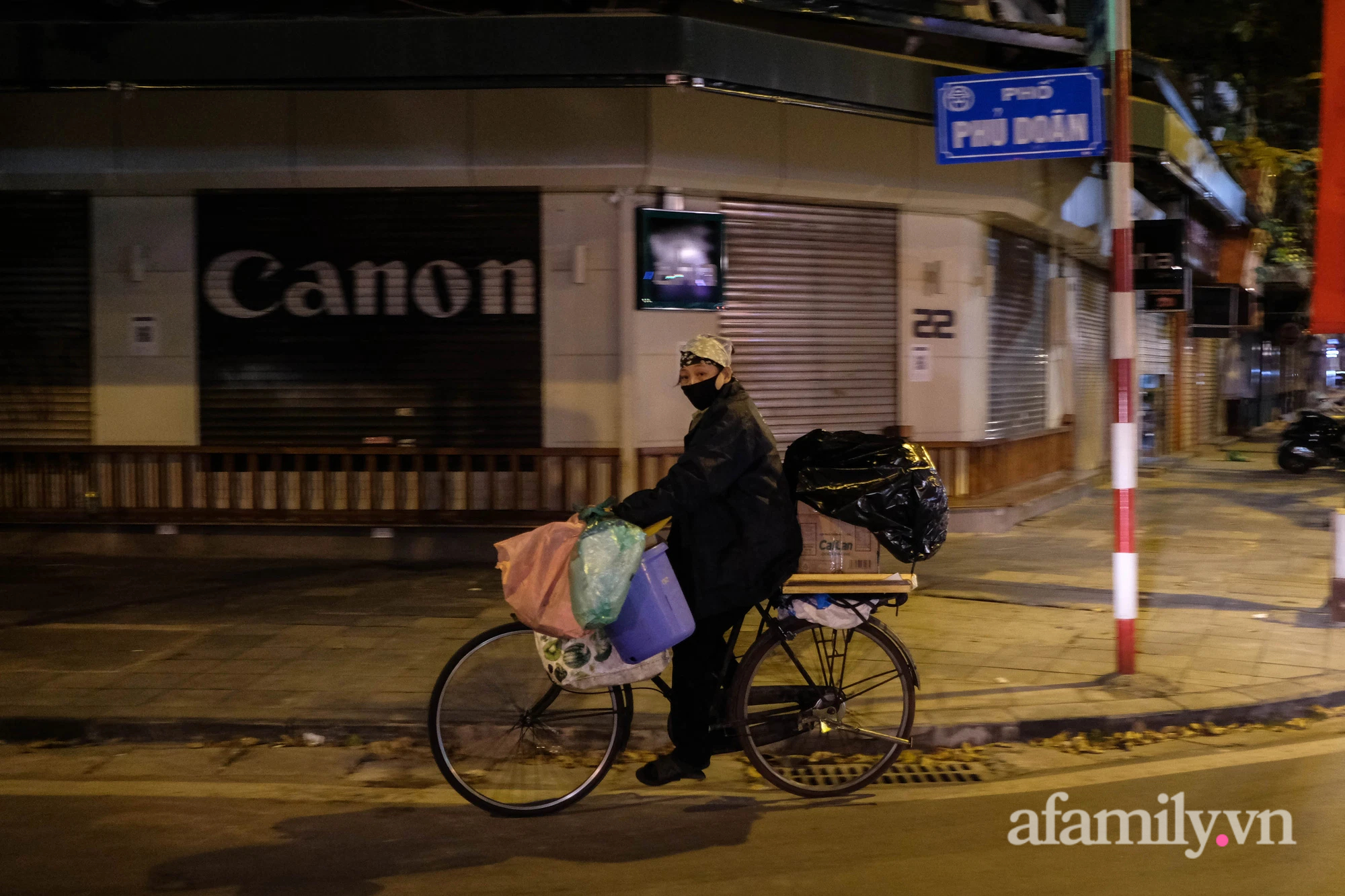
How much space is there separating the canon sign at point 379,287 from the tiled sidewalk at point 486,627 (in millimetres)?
2562

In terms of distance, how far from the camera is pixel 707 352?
16.1ft

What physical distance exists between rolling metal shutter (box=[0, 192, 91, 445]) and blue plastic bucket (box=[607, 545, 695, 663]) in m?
9.07

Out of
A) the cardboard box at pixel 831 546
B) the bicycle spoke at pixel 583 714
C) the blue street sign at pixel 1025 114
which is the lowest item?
the bicycle spoke at pixel 583 714

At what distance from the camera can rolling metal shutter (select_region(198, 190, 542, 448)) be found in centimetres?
1160

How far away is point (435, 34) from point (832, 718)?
23.4 ft

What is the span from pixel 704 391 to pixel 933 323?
8772 mm

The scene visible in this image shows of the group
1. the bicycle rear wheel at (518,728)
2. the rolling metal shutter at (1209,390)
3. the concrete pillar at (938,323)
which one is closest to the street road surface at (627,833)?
the bicycle rear wheel at (518,728)

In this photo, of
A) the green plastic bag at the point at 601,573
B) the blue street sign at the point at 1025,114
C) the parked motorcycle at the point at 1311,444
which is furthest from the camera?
the parked motorcycle at the point at 1311,444

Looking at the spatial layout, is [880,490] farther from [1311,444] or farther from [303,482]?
[1311,444]

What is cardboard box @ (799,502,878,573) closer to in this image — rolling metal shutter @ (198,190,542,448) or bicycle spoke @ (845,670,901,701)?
bicycle spoke @ (845,670,901,701)

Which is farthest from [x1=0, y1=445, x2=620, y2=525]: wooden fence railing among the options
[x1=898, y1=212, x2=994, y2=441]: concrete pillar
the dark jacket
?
the dark jacket

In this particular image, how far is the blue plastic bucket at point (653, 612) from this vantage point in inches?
184

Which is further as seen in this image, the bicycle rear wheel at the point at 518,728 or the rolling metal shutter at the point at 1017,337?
the rolling metal shutter at the point at 1017,337

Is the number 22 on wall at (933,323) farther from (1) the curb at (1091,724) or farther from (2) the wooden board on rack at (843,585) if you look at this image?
(2) the wooden board on rack at (843,585)
